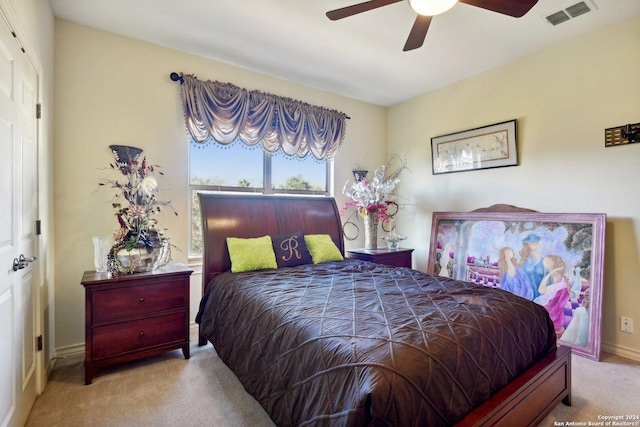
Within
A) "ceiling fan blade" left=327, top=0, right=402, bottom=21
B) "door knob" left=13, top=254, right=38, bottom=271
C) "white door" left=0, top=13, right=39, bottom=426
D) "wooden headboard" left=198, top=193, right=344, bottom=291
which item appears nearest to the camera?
"white door" left=0, top=13, right=39, bottom=426

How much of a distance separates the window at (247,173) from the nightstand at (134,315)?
0.68 meters

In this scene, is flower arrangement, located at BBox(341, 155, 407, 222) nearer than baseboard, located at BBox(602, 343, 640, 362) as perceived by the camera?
No

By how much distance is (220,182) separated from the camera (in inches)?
139

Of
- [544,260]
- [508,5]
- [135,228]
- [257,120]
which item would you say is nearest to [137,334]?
[135,228]

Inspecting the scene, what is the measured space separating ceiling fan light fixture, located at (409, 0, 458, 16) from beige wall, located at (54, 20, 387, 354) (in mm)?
2253

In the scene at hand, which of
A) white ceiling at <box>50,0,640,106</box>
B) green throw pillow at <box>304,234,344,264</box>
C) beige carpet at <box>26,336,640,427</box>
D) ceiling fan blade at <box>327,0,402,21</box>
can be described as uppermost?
white ceiling at <box>50,0,640,106</box>

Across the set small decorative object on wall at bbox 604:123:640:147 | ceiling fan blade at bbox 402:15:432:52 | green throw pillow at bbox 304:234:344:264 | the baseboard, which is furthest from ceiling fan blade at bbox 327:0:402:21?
the baseboard

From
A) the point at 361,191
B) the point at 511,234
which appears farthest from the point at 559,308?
the point at 361,191

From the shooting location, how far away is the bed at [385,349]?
1.14m

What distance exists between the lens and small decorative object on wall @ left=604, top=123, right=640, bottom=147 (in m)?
2.60

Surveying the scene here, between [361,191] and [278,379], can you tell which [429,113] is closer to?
[361,191]

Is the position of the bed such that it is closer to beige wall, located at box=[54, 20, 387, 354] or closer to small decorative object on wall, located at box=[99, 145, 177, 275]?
small decorative object on wall, located at box=[99, 145, 177, 275]

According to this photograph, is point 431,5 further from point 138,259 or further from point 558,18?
point 138,259

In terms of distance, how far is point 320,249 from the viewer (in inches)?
129
